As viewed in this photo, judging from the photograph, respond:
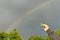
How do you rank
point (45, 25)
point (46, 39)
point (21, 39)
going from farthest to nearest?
point (46, 39)
point (21, 39)
point (45, 25)

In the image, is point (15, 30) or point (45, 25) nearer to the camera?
point (45, 25)

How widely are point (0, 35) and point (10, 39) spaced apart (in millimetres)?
2414

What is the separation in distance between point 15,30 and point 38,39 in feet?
20.5

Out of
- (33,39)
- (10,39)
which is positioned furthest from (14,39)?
(33,39)

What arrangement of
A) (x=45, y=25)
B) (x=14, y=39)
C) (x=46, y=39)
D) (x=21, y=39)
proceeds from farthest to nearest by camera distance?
(x=46, y=39)
(x=21, y=39)
(x=14, y=39)
(x=45, y=25)

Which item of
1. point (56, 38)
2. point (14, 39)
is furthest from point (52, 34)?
point (14, 39)

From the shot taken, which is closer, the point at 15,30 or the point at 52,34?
the point at 52,34

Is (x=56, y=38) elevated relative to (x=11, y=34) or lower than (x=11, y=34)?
lower

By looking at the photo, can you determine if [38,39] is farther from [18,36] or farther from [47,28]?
[47,28]

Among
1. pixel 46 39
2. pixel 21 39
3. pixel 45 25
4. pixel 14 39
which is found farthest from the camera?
pixel 46 39

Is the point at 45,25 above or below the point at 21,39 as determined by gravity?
below

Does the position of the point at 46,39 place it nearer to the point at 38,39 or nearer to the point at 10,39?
the point at 38,39

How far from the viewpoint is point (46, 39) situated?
60.2 m

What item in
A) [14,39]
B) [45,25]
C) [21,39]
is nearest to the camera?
[45,25]
